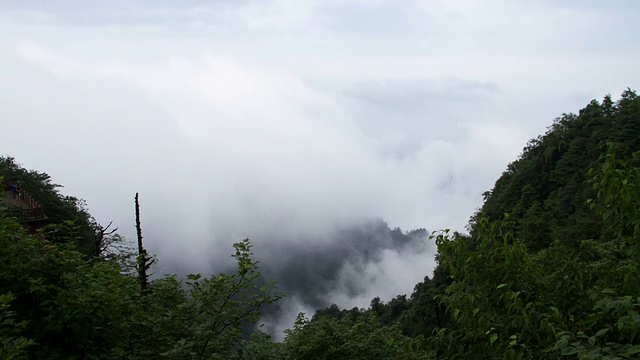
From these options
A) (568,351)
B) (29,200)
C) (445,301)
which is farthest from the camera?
(29,200)

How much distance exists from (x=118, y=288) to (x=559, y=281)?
230 inches

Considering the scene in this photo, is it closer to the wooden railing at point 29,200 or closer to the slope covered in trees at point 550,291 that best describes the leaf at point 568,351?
the slope covered in trees at point 550,291

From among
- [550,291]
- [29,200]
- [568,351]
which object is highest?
[29,200]

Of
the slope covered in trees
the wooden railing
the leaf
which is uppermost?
the wooden railing

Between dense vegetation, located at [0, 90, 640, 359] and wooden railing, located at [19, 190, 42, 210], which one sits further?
wooden railing, located at [19, 190, 42, 210]

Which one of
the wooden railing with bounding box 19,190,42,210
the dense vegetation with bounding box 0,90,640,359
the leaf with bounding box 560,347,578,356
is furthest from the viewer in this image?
the wooden railing with bounding box 19,190,42,210

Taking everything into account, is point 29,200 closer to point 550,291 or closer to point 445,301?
point 445,301

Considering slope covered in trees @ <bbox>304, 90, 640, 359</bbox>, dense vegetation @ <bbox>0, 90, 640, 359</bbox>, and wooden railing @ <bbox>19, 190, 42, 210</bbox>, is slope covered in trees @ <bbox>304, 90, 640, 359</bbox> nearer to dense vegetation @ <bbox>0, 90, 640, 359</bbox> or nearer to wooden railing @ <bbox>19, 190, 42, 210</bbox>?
dense vegetation @ <bbox>0, 90, 640, 359</bbox>

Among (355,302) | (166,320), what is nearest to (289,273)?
(355,302)

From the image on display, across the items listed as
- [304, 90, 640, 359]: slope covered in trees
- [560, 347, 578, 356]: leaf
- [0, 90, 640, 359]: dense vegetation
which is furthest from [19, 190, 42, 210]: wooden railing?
[560, 347, 578, 356]: leaf

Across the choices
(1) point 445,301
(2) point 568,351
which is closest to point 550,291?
(1) point 445,301

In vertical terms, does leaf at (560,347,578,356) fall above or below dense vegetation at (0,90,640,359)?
below

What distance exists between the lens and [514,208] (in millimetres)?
60406

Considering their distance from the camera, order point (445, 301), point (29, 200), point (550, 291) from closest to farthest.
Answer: point (550, 291) → point (445, 301) → point (29, 200)
